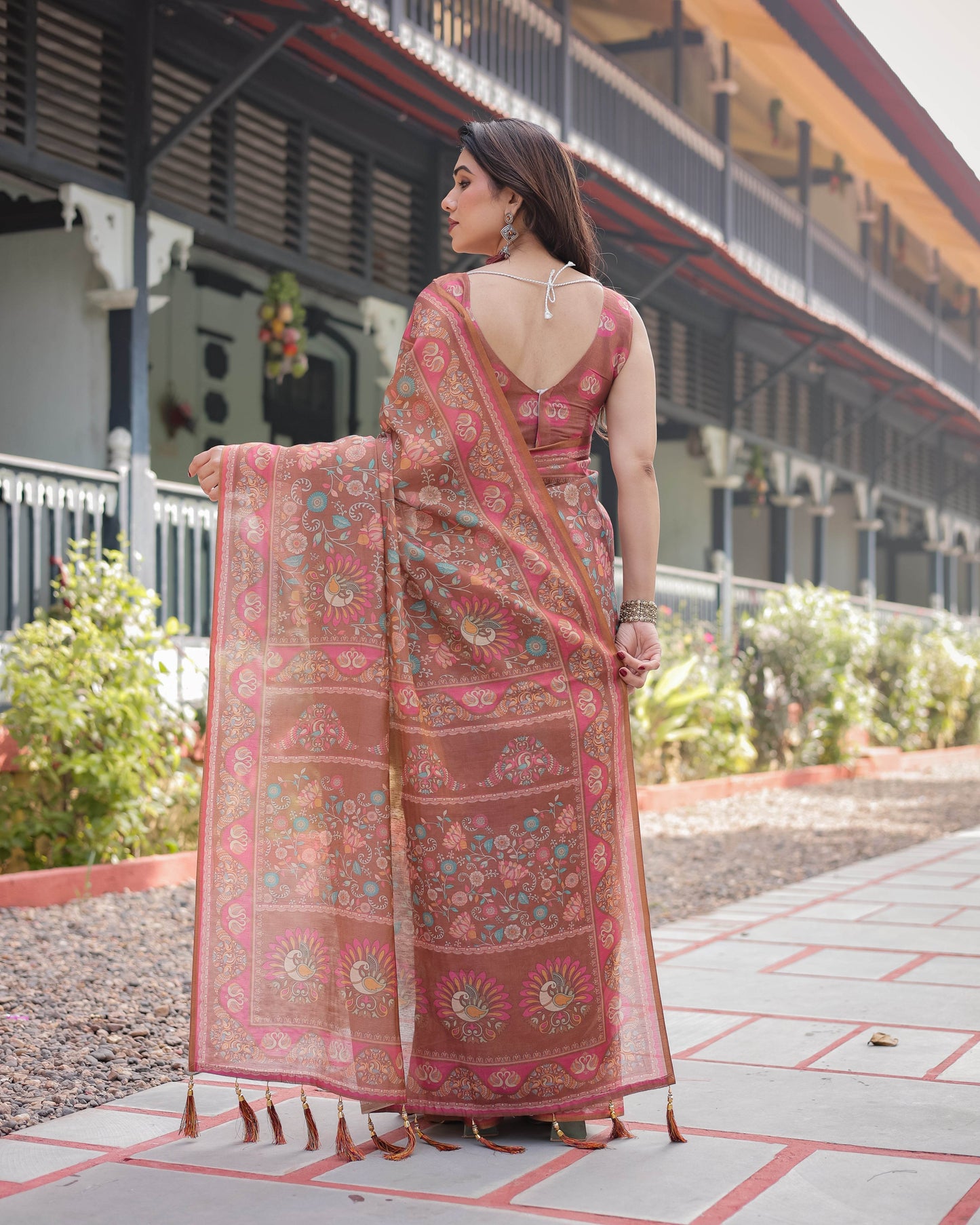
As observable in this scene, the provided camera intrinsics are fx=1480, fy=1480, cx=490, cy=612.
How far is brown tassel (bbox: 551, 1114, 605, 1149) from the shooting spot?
2463 mm

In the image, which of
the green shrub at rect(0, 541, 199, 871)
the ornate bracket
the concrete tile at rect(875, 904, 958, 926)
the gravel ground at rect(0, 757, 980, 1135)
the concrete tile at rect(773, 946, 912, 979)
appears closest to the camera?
the gravel ground at rect(0, 757, 980, 1135)

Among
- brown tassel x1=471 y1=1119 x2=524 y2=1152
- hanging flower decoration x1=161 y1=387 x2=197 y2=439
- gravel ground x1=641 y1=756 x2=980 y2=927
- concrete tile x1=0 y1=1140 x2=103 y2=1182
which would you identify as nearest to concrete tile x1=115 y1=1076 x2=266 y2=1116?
concrete tile x1=0 y1=1140 x2=103 y2=1182

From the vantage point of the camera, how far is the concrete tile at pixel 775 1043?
10.1 feet

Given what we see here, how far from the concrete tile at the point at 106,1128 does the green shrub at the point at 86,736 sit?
2731 mm

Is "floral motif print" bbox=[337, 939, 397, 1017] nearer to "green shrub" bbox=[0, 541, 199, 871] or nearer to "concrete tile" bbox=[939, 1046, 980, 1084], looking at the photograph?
"concrete tile" bbox=[939, 1046, 980, 1084]

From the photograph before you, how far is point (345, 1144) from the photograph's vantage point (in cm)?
242

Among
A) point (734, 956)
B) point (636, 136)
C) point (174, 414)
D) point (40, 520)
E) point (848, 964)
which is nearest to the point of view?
point (848, 964)

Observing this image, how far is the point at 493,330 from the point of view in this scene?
264 cm

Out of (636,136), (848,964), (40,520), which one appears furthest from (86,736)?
(636,136)

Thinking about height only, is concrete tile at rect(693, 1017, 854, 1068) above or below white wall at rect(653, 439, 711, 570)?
below

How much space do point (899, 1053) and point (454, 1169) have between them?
1167mm

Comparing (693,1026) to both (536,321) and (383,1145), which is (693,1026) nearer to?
(383,1145)

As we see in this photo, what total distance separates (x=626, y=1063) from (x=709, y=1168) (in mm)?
276

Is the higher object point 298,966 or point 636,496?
point 636,496
